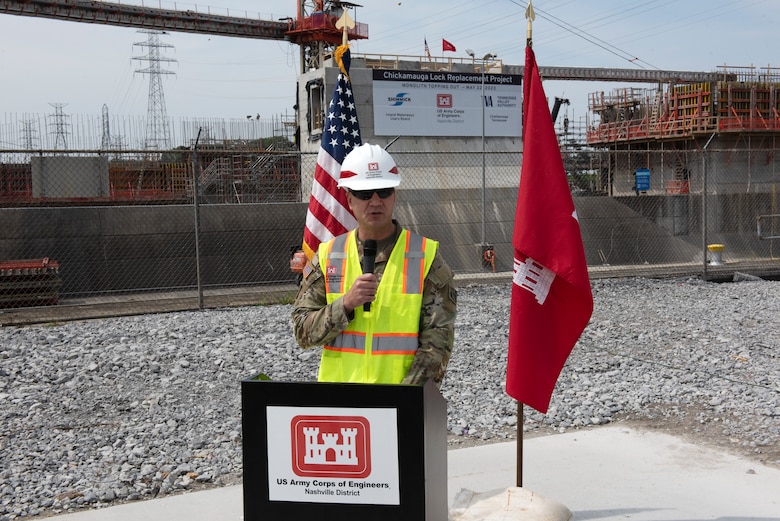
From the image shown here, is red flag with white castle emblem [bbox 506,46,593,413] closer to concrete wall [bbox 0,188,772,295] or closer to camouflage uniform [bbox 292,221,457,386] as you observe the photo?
camouflage uniform [bbox 292,221,457,386]

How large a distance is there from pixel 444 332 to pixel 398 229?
20.2 inches

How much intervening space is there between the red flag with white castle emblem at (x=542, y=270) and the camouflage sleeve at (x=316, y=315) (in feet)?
4.15

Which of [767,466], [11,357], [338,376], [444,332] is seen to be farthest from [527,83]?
[11,357]

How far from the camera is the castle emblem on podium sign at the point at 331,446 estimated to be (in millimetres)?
2918

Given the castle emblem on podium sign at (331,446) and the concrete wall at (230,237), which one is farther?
the concrete wall at (230,237)

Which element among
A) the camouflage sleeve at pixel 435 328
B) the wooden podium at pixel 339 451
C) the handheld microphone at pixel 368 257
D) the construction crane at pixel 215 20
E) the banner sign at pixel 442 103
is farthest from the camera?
the construction crane at pixel 215 20

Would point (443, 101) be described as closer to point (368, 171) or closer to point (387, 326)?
point (368, 171)

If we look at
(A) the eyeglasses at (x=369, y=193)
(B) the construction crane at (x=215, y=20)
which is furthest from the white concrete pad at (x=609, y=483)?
(B) the construction crane at (x=215, y=20)

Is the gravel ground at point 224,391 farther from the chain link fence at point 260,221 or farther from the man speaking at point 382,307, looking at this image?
the chain link fence at point 260,221

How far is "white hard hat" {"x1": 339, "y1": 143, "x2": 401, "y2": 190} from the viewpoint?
3.31 metres

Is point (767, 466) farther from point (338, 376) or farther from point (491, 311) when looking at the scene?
point (491, 311)

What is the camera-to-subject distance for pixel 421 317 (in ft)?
11.1

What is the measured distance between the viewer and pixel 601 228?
81.4 feet

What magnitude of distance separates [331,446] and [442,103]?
2578 cm
